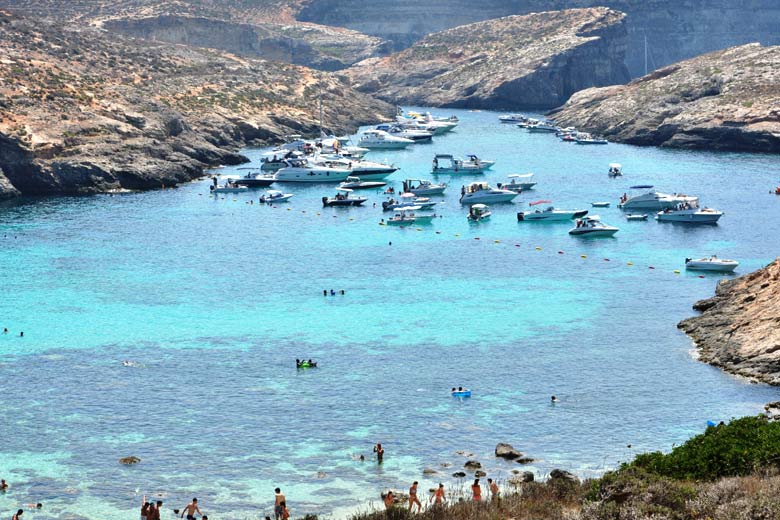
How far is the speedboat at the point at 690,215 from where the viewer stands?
148 metres

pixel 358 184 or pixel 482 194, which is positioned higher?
pixel 358 184

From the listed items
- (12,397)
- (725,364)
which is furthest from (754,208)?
(12,397)

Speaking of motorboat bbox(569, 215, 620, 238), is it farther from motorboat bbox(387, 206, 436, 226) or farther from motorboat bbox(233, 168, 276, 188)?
motorboat bbox(233, 168, 276, 188)

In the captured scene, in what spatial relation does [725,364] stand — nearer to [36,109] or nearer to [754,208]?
[754,208]

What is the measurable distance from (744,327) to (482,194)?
7891 centimetres

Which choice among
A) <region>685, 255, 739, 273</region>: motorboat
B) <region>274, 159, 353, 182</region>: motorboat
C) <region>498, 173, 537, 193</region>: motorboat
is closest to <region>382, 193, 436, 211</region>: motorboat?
<region>498, 173, 537, 193</region>: motorboat

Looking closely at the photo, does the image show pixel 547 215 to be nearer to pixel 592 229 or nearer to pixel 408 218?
pixel 592 229

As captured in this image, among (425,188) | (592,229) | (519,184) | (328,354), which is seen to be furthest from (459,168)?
(328,354)

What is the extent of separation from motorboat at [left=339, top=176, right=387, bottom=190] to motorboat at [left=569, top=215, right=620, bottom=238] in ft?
154

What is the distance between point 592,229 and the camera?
140875 mm

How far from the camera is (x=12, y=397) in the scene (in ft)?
271

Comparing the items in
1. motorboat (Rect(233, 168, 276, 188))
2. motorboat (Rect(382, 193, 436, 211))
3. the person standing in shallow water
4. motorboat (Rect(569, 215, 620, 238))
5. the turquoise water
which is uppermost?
motorboat (Rect(233, 168, 276, 188))

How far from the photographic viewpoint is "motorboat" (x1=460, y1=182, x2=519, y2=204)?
546ft

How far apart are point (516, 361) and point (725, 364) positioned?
1478cm
